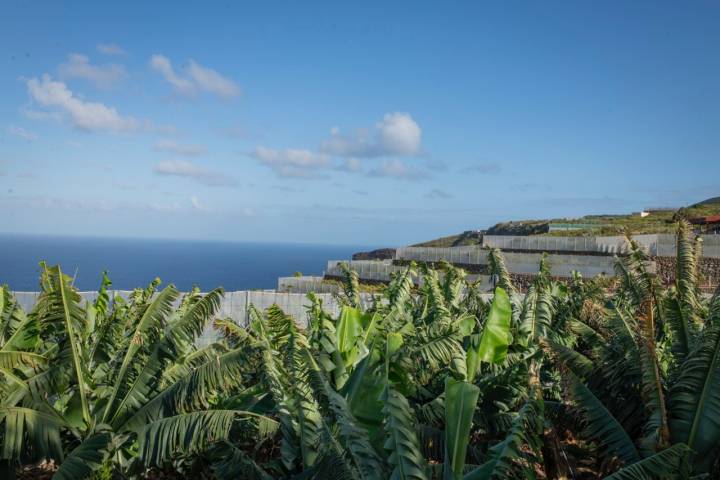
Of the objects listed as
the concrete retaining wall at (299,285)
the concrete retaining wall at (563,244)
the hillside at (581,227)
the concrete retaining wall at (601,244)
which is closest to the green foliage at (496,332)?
the concrete retaining wall at (601,244)

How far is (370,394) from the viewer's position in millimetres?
7785

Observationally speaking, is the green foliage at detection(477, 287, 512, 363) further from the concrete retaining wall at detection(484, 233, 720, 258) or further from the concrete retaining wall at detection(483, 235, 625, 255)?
the concrete retaining wall at detection(483, 235, 625, 255)

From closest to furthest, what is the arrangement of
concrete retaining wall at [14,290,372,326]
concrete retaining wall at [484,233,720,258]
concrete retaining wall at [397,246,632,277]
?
concrete retaining wall at [14,290,372,326] → concrete retaining wall at [397,246,632,277] → concrete retaining wall at [484,233,720,258]

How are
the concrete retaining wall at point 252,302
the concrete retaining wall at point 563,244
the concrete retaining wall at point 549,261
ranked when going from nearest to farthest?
1. the concrete retaining wall at point 252,302
2. the concrete retaining wall at point 549,261
3. the concrete retaining wall at point 563,244

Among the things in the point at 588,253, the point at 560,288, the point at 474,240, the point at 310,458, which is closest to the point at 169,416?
the point at 310,458

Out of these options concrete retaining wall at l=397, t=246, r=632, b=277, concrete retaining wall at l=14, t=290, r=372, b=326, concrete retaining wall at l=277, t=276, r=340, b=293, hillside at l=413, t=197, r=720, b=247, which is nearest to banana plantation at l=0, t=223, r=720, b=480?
concrete retaining wall at l=14, t=290, r=372, b=326

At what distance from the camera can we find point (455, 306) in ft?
46.0

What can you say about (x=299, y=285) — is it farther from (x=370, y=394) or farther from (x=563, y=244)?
(x=370, y=394)

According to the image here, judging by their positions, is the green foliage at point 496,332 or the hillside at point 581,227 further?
the hillside at point 581,227

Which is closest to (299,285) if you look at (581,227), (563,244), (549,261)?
(549,261)

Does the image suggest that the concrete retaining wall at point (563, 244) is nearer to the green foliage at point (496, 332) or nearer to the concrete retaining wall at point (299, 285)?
the concrete retaining wall at point (299, 285)

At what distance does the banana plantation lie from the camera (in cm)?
622

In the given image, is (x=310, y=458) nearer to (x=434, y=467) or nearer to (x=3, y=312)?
(x=434, y=467)

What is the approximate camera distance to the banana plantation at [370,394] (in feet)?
20.4
